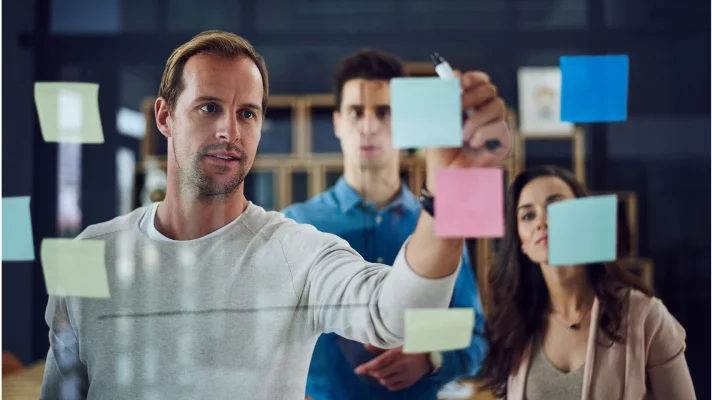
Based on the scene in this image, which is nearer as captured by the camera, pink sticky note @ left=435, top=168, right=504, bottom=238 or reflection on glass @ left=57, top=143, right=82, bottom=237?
pink sticky note @ left=435, top=168, right=504, bottom=238

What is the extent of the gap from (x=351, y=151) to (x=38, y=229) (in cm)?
96

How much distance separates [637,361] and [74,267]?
65.7 inches

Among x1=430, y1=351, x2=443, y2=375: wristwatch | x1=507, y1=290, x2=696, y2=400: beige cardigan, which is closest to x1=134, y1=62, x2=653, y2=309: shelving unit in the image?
x1=430, y1=351, x2=443, y2=375: wristwatch

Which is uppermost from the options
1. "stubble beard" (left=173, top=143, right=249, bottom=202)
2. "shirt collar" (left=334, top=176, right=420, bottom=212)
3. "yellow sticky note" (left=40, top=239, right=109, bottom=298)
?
"stubble beard" (left=173, top=143, right=249, bottom=202)

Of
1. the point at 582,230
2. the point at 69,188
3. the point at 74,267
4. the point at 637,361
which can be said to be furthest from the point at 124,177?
the point at 637,361

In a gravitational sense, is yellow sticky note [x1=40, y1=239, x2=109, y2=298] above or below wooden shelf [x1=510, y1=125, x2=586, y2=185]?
below

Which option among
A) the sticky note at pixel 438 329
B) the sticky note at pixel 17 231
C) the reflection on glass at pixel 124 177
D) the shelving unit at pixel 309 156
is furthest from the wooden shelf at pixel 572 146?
the sticky note at pixel 17 231

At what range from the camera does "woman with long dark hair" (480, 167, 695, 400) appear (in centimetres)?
179

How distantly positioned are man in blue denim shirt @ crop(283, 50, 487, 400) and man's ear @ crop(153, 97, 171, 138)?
410 mm

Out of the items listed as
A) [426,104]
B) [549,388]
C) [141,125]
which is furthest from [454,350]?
[141,125]

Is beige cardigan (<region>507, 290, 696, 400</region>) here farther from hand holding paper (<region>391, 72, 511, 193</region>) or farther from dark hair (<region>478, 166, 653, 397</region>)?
hand holding paper (<region>391, 72, 511, 193</region>)

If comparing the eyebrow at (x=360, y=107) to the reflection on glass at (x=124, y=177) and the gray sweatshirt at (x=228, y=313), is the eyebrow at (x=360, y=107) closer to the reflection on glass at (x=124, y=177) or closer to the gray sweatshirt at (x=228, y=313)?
the gray sweatshirt at (x=228, y=313)

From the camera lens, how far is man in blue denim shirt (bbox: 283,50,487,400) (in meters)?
1.76

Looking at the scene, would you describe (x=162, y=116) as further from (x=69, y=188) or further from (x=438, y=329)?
(x=438, y=329)
